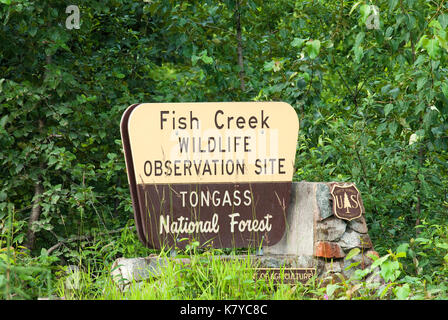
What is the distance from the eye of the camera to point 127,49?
671 centimetres

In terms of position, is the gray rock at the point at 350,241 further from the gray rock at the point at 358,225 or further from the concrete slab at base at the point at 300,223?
the concrete slab at base at the point at 300,223

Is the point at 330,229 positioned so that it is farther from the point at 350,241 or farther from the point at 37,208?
the point at 37,208

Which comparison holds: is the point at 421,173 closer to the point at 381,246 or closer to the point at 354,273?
the point at 381,246

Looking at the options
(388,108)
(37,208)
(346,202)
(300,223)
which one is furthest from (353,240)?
(37,208)

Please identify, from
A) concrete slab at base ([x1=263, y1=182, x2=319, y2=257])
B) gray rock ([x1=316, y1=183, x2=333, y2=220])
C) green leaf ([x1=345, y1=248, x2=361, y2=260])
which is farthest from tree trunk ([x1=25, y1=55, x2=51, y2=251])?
green leaf ([x1=345, y1=248, x2=361, y2=260])

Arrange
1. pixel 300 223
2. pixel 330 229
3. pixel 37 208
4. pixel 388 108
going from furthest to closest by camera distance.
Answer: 1. pixel 37 208
2. pixel 388 108
3. pixel 300 223
4. pixel 330 229

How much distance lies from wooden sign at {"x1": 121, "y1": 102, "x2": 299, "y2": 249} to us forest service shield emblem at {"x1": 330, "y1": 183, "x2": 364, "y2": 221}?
0.36 meters

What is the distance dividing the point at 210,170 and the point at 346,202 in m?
1.03

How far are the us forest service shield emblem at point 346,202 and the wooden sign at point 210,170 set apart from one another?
1.20 feet

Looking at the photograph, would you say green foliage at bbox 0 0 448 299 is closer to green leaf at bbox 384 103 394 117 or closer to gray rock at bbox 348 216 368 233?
green leaf at bbox 384 103 394 117

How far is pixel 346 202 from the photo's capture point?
468cm

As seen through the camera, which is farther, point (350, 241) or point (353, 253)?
point (350, 241)

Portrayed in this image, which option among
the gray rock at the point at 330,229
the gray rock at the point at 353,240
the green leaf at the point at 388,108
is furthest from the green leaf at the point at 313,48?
the gray rock at the point at 353,240

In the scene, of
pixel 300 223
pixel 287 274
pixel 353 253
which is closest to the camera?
pixel 353 253
